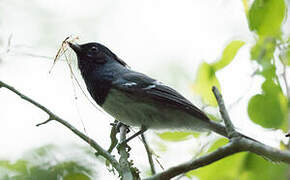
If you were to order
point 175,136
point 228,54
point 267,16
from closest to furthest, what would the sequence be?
1. point 267,16
2. point 228,54
3. point 175,136

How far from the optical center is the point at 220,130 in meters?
3.87

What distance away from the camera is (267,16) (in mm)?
2250

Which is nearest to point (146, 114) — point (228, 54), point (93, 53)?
point (93, 53)

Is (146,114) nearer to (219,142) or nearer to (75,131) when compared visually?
(75,131)

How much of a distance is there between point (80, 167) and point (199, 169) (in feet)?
2.25

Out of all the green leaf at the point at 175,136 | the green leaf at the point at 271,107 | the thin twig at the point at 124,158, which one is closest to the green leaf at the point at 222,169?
the green leaf at the point at 271,107

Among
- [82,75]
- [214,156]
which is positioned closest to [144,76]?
[82,75]

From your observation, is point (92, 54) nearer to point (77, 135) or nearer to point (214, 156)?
point (77, 135)

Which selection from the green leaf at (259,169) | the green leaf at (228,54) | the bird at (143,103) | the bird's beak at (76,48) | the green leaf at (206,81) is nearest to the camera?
the green leaf at (259,169)

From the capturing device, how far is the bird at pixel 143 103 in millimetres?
4059

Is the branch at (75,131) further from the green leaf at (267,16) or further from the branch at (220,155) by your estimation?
the green leaf at (267,16)

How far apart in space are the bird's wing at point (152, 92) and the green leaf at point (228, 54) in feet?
4.67

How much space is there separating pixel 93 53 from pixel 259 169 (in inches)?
137

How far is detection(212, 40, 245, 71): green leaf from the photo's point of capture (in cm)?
252
